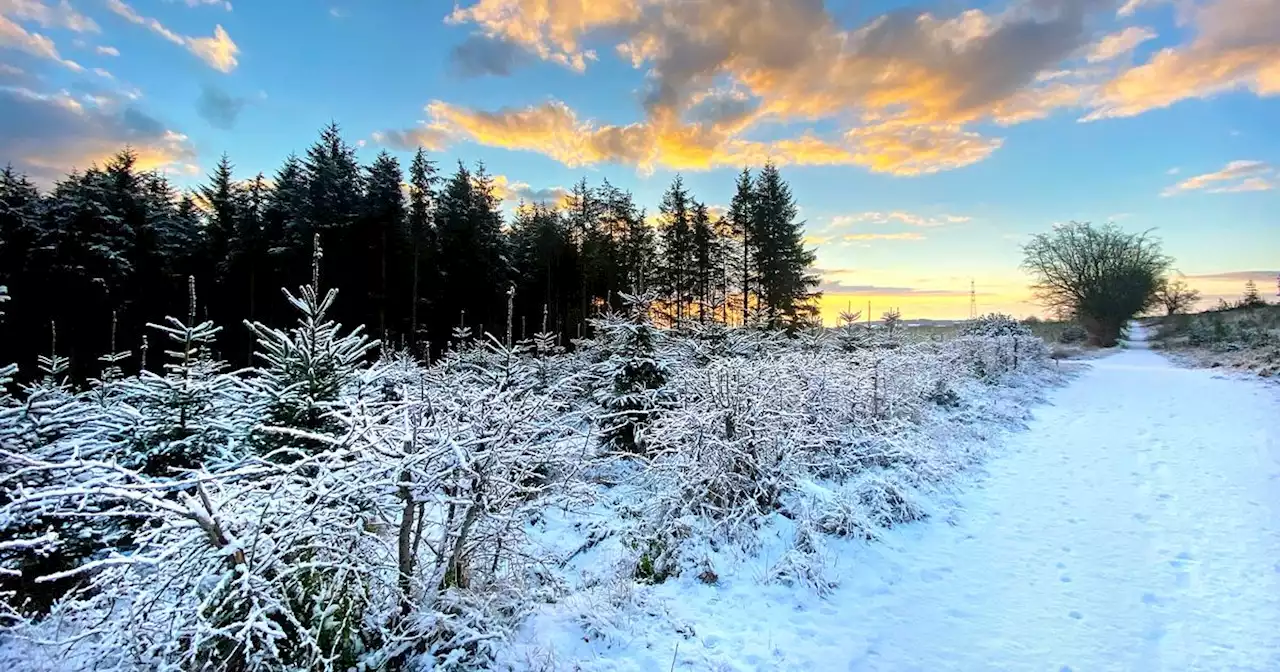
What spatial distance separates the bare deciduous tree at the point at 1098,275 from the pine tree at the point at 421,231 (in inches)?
1472

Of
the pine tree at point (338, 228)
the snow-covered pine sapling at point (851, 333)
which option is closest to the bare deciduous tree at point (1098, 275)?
the snow-covered pine sapling at point (851, 333)

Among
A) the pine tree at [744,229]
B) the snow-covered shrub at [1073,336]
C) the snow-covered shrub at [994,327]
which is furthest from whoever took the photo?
the snow-covered shrub at [1073,336]

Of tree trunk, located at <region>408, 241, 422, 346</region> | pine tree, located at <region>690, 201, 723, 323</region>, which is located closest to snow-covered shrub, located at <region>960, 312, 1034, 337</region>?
pine tree, located at <region>690, 201, 723, 323</region>

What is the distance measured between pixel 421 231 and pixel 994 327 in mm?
25016

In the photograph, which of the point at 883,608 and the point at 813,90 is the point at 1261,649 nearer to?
the point at 883,608

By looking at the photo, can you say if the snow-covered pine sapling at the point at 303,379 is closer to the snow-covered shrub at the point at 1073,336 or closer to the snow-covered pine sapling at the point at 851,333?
the snow-covered pine sapling at the point at 851,333

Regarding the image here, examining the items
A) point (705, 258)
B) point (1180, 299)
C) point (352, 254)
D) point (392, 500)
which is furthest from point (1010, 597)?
point (1180, 299)

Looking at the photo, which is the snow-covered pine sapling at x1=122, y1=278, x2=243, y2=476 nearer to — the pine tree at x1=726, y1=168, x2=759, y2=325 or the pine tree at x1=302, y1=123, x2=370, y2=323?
the pine tree at x1=302, y1=123, x2=370, y2=323

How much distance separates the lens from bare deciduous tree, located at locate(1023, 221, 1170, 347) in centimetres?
3300

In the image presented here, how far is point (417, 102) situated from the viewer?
1254cm

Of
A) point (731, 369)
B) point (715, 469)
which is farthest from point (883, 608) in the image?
point (731, 369)

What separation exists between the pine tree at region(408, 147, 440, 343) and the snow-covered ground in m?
22.1

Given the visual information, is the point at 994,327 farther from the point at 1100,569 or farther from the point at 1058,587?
the point at 1058,587

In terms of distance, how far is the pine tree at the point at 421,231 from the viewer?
24.5 meters
